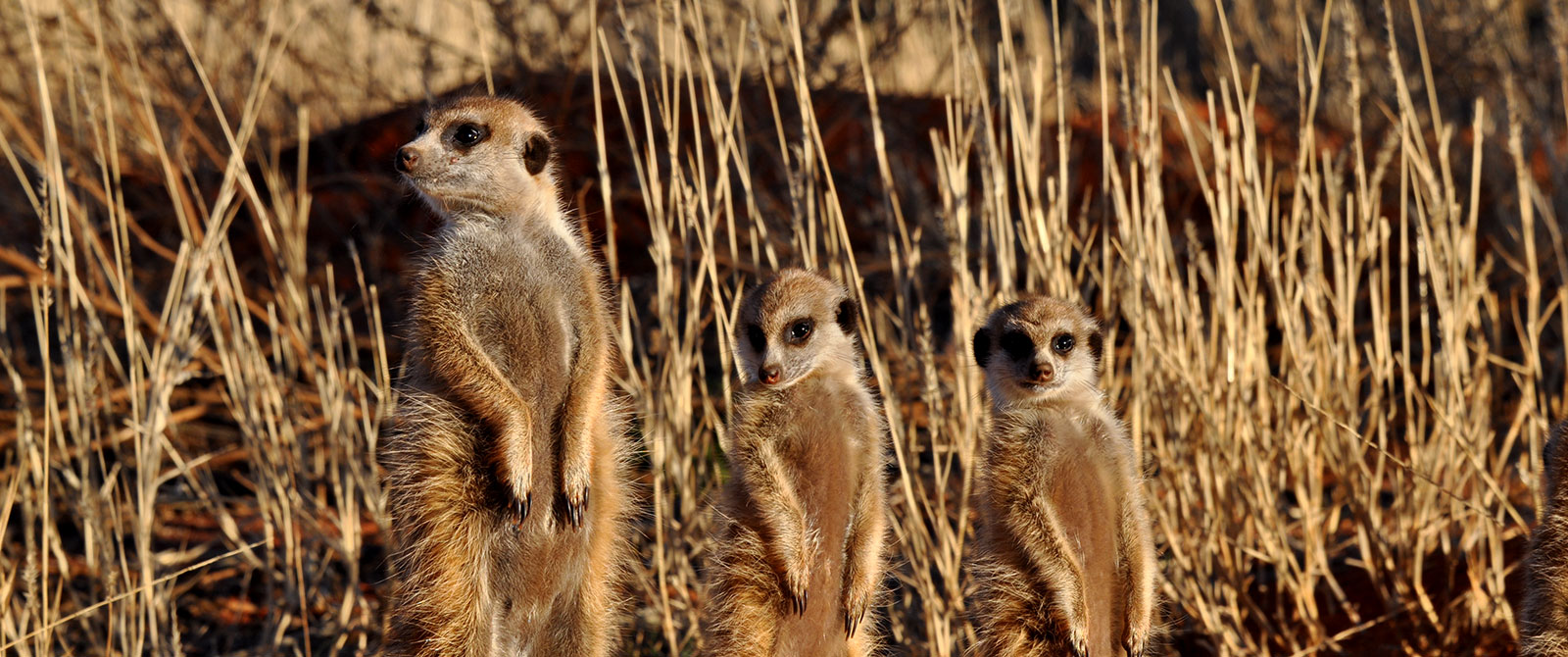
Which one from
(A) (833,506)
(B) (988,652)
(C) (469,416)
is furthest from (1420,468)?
(C) (469,416)

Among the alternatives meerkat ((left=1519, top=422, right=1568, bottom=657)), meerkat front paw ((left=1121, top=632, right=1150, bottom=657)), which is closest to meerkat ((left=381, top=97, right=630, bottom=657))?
meerkat front paw ((left=1121, top=632, right=1150, bottom=657))

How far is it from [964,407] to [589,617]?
1153mm

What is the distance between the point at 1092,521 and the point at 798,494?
1.92 feet

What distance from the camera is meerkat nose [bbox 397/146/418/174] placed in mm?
2578

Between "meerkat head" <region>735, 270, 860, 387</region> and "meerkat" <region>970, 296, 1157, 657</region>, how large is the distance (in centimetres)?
28

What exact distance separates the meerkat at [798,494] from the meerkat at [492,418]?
0.95 ft

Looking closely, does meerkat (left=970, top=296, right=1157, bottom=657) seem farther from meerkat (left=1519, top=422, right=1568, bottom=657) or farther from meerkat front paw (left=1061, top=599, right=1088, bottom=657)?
meerkat (left=1519, top=422, right=1568, bottom=657)

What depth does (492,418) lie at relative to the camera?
8.34ft

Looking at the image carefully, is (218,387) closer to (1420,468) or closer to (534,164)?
(534,164)

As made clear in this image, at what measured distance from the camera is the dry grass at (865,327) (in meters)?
3.45

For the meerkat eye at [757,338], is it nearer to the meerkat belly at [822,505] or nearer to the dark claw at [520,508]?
the meerkat belly at [822,505]

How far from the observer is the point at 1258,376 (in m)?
3.56

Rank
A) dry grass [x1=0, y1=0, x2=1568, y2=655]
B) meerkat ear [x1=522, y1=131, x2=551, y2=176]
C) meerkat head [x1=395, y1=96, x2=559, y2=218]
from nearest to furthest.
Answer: meerkat head [x1=395, y1=96, x2=559, y2=218] → meerkat ear [x1=522, y1=131, x2=551, y2=176] → dry grass [x1=0, y1=0, x2=1568, y2=655]

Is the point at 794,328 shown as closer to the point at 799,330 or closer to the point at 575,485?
the point at 799,330
